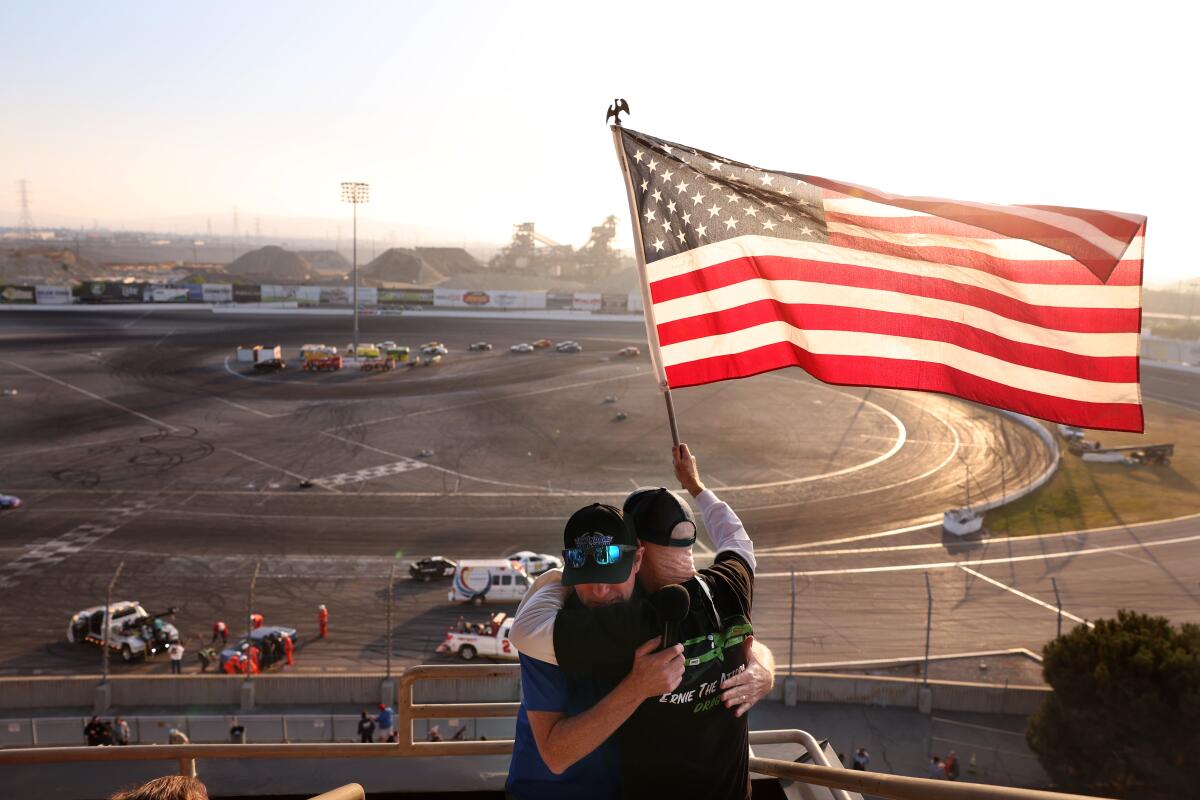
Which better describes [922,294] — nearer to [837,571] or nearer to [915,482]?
[837,571]

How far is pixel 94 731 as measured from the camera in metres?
16.8

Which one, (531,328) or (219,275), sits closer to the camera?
(531,328)

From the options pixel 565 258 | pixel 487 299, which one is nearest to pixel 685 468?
pixel 487 299

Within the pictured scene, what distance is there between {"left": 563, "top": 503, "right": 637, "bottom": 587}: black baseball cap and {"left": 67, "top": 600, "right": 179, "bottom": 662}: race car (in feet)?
78.3

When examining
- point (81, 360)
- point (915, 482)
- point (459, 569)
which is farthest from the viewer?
point (81, 360)

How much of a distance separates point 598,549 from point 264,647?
22234mm

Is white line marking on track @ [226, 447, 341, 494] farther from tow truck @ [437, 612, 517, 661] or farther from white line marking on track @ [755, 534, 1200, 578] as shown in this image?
white line marking on track @ [755, 534, 1200, 578]

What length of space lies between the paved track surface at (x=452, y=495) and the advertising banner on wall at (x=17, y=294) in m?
31.2

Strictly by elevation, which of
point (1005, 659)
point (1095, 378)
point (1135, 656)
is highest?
point (1095, 378)

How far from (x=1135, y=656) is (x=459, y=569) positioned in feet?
58.2

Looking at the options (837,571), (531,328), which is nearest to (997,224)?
(837,571)

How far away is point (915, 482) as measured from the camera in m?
39.4

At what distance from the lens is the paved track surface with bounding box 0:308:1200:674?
2564 centimetres

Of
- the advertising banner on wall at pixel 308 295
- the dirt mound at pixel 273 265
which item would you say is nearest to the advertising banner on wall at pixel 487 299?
the advertising banner on wall at pixel 308 295
